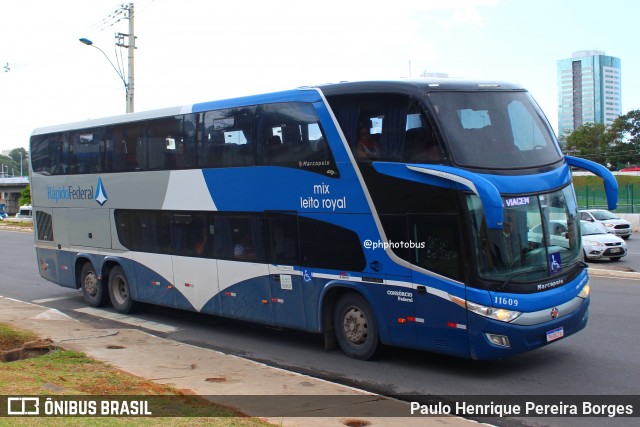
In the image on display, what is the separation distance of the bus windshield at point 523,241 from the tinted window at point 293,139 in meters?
2.72

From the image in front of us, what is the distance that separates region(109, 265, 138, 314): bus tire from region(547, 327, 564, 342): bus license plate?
9.88m

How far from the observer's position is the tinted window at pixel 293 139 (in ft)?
35.6

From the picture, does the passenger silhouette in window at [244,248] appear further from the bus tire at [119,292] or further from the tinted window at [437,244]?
the bus tire at [119,292]

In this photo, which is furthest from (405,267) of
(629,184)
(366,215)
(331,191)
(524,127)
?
(629,184)

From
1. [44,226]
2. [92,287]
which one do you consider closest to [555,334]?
[92,287]

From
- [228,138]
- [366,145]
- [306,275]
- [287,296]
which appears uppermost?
[228,138]

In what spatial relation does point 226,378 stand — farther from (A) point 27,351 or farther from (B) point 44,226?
(B) point 44,226

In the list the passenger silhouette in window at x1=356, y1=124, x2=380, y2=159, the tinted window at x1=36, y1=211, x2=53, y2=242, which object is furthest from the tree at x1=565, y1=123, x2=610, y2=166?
the passenger silhouette in window at x1=356, y1=124, x2=380, y2=159

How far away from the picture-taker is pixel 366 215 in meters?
10.3

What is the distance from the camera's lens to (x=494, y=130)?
9.55m

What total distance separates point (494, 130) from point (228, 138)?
506 cm

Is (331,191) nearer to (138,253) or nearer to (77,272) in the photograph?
(138,253)

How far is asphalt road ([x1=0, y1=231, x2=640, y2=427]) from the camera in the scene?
29.2 feet

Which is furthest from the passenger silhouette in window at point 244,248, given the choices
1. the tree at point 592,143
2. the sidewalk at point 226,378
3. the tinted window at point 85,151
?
the tree at point 592,143
